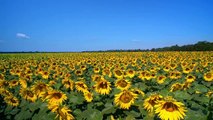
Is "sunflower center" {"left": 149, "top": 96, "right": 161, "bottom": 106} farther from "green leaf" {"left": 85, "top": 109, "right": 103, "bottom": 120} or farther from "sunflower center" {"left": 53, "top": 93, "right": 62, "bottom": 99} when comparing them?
"sunflower center" {"left": 53, "top": 93, "right": 62, "bottom": 99}

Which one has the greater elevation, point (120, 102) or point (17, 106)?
point (120, 102)

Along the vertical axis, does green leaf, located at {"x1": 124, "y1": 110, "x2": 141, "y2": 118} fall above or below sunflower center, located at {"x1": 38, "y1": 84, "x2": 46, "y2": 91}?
below

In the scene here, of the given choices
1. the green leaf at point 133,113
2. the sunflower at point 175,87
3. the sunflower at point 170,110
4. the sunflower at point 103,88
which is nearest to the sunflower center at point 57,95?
the sunflower at point 103,88

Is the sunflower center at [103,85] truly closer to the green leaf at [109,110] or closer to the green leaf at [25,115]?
the green leaf at [109,110]

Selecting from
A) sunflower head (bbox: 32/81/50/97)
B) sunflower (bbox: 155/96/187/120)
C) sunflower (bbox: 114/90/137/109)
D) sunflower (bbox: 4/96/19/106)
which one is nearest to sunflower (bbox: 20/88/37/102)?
sunflower head (bbox: 32/81/50/97)

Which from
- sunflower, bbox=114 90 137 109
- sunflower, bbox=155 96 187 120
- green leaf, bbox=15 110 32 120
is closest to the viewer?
sunflower, bbox=155 96 187 120

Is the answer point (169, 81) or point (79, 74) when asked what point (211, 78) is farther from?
point (79, 74)

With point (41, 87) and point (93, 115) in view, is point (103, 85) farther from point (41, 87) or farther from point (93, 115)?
point (93, 115)

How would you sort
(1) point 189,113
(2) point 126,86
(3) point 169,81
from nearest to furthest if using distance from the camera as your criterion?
(1) point 189,113, (2) point 126,86, (3) point 169,81

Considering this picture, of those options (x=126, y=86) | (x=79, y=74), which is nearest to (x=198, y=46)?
(x=79, y=74)

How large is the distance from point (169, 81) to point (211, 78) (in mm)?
1480

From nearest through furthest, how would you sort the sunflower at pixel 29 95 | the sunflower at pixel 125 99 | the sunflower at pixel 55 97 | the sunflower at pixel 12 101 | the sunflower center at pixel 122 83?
the sunflower at pixel 125 99, the sunflower at pixel 55 97, the sunflower at pixel 29 95, the sunflower center at pixel 122 83, the sunflower at pixel 12 101

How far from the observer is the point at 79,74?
36.4 feet

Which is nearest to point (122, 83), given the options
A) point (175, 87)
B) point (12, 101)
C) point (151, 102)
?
point (175, 87)
